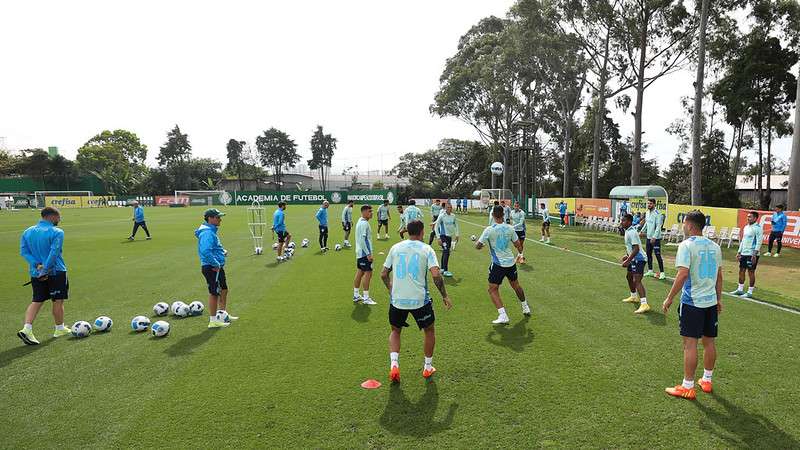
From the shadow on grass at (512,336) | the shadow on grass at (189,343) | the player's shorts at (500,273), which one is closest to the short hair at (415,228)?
the shadow on grass at (512,336)

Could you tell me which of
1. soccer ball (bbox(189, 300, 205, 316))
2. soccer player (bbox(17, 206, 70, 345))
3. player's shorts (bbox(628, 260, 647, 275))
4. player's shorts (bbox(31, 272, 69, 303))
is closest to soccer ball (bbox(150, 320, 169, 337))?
soccer ball (bbox(189, 300, 205, 316))

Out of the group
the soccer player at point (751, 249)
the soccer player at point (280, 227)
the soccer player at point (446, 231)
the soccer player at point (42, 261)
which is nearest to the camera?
the soccer player at point (42, 261)

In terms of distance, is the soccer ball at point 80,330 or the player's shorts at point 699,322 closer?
the player's shorts at point 699,322

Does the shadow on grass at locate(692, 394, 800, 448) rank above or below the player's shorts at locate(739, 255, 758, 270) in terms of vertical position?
below

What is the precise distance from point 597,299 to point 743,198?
163 ft

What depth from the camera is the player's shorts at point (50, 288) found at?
711 centimetres

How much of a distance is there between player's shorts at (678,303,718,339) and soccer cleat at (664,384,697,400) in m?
0.64

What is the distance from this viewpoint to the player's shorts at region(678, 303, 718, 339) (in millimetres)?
5055

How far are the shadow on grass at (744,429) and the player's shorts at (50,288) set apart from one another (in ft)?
30.4

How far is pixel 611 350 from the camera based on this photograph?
21.8ft

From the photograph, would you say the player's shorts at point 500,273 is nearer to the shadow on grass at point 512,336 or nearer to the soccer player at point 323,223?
the shadow on grass at point 512,336

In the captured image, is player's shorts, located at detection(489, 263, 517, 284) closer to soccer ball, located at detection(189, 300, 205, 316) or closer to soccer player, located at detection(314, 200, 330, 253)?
soccer ball, located at detection(189, 300, 205, 316)

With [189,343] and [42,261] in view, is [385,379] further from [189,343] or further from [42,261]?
[42,261]

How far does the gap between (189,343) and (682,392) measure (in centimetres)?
694
